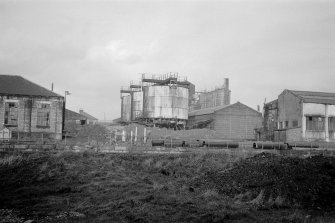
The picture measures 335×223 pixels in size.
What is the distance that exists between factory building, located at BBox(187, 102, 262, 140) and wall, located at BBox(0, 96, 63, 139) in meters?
22.0

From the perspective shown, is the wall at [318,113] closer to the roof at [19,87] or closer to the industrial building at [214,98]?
the industrial building at [214,98]

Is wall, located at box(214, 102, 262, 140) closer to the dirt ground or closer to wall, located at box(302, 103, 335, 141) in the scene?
wall, located at box(302, 103, 335, 141)

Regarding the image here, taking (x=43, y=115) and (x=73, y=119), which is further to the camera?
(x=73, y=119)

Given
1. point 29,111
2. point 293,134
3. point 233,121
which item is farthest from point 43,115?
point 293,134

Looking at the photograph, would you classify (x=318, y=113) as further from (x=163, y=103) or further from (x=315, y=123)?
(x=163, y=103)

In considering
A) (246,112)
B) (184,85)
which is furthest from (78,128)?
(246,112)

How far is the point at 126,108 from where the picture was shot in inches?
2140

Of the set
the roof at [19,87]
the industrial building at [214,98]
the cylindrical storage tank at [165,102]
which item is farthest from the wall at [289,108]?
the roof at [19,87]

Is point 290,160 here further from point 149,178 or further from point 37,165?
point 37,165

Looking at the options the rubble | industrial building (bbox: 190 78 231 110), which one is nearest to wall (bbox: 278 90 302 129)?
the rubble

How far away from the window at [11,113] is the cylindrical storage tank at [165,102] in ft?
63.0

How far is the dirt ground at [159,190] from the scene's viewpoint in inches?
459

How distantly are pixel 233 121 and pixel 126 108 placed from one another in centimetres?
1781

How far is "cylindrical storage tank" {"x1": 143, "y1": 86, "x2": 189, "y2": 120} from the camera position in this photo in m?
47.1
